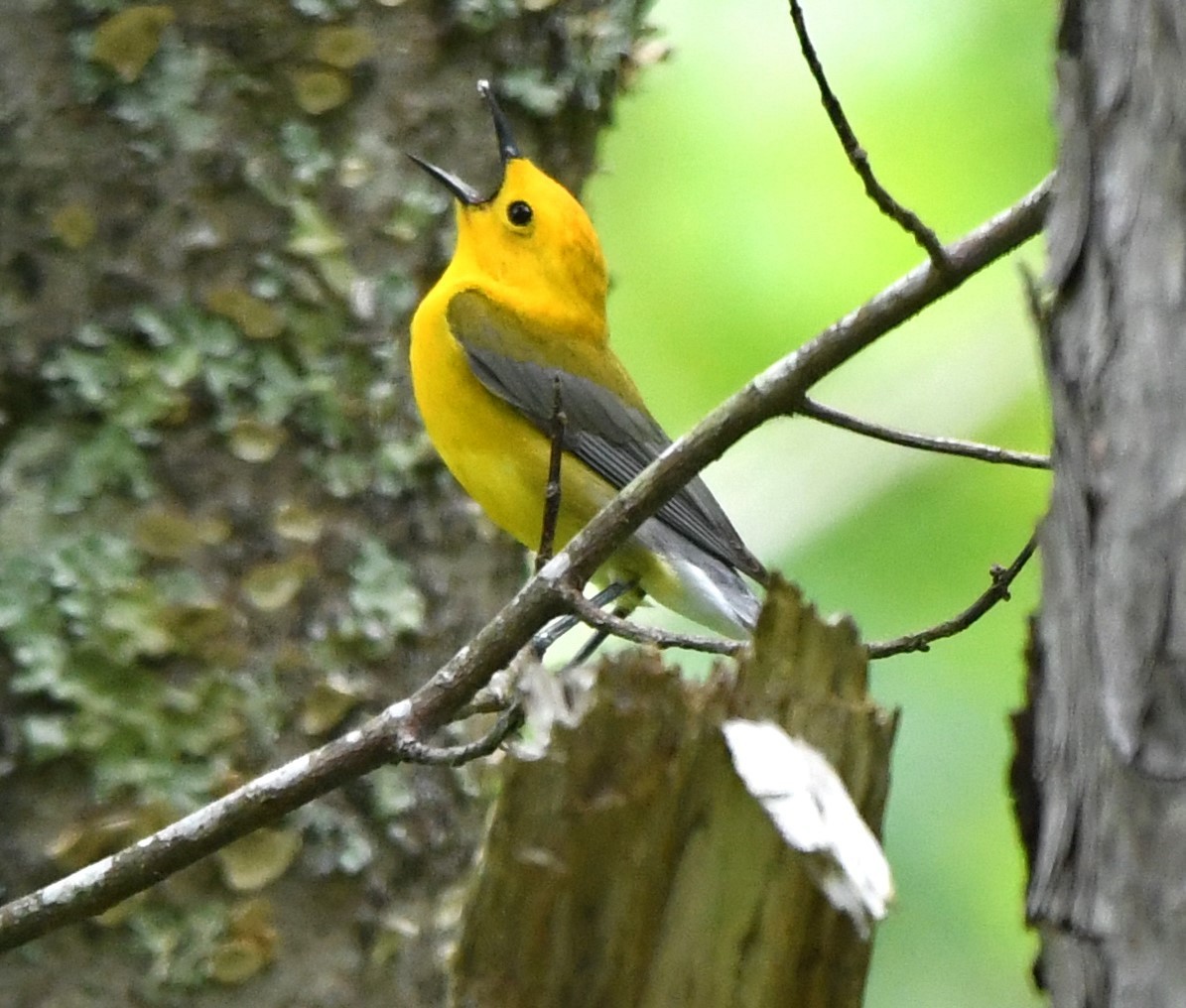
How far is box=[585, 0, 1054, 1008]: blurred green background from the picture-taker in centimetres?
561

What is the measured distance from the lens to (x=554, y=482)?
2.44 meters

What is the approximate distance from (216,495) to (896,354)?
12.9 feet

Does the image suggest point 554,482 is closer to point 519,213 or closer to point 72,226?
point 72,226

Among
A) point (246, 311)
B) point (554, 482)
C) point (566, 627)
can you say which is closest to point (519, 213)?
point (246, 311)

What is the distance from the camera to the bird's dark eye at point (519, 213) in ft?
13.6

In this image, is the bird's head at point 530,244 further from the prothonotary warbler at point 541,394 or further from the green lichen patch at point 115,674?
the green lichen patch at point 115,674

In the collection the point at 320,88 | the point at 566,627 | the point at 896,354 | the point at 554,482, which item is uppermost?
the point at 896,354

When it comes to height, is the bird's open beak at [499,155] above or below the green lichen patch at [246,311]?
above

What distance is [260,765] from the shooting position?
135 inches

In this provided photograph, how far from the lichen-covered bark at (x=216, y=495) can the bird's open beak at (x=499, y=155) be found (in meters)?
0.10

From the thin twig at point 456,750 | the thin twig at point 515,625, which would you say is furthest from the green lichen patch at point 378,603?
the thin twig at point 456,750

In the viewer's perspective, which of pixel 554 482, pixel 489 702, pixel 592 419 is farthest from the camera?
pixel 592 419

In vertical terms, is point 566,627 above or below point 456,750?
above

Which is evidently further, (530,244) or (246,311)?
(530,244)
